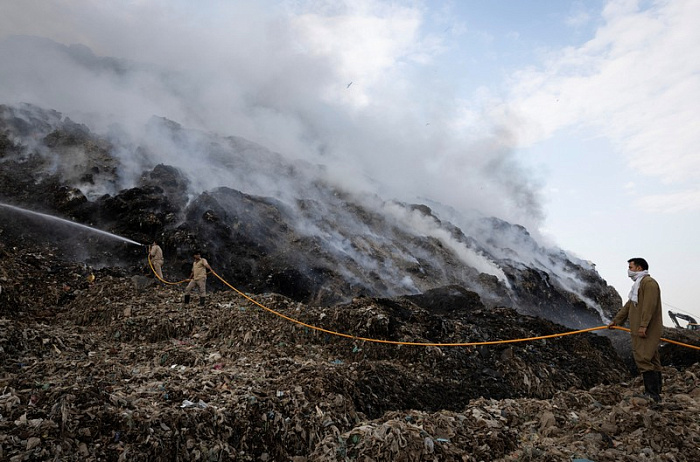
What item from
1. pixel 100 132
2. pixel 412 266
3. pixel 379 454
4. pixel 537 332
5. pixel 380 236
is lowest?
pixel 379 454

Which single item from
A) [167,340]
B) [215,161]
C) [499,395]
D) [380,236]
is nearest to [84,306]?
[167,340]

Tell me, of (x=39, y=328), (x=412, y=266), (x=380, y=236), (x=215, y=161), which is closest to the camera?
(x=39, y=328)

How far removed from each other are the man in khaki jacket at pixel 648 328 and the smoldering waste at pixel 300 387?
326 mm

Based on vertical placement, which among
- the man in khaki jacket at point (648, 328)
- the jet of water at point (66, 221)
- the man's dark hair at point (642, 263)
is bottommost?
the man in khaki jacket at point (648, 328)

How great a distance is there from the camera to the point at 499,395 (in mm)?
7367

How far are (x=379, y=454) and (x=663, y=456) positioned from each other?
111 inches

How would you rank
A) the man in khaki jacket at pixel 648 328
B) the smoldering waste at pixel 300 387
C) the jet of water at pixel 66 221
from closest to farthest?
the smoldering waste at pixel 300 387
the man in khaki jacket at pixel 648 328
the jet of water at pixel 66 221

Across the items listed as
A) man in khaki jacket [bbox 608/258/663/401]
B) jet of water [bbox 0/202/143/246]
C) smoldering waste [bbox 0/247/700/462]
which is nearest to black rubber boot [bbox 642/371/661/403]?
man in khaki jacket [bbox 608/258/663/401]

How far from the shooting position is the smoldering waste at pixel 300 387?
415 cm

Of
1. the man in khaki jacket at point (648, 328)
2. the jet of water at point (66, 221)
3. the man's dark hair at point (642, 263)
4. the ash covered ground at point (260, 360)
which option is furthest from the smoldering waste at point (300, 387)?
the jet of water at point (66, 221)

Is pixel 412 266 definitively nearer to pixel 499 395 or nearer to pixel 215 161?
pixel 499 395

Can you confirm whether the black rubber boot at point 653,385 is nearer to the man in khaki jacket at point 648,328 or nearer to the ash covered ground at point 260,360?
the man in khaki jacket at point 648,328

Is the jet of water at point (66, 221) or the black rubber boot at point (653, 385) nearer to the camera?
the black rubber boot at point (653, 385)

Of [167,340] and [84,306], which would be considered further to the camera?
[84,306]
